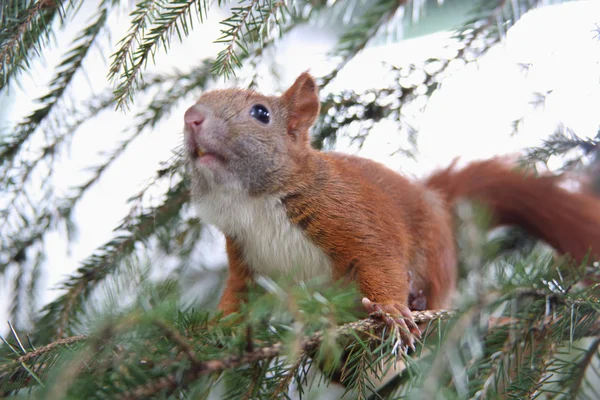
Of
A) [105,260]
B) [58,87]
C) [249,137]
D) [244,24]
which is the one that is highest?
[244,24]

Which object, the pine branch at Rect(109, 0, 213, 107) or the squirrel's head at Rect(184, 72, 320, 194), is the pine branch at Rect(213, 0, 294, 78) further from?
the squirrel's head at Rect(184, 72, 320, 194)

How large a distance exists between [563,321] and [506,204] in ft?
2.88

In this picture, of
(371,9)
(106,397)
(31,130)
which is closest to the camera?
(106,397)

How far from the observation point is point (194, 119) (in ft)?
3.36

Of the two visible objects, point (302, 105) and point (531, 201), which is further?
point (531, 201)

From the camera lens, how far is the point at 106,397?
1.65ft

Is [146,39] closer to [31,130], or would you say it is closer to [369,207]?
[31,130]

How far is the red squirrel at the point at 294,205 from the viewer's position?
1.04 meters

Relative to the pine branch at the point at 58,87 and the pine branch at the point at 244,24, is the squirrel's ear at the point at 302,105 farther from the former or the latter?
the pine branch at the point at 58,87

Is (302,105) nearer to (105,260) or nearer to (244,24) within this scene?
(244,24)

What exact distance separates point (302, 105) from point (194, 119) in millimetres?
267

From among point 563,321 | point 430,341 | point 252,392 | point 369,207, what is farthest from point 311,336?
point 369,207

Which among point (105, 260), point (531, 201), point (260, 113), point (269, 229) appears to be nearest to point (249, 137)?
point (260, 113)

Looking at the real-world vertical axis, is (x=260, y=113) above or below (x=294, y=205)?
above
